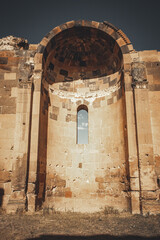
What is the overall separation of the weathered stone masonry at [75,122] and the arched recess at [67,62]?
4 cm

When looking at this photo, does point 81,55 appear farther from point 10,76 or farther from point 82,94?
point 10,76

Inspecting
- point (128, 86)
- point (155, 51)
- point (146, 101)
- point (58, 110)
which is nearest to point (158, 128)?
A: point (146, 101)

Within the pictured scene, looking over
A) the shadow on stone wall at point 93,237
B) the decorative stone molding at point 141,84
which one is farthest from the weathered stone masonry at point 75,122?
the shadow on stone wall at point 93,237

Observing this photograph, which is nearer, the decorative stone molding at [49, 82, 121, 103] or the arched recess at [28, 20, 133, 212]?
the arched recess at [28, 20, 133, 212]

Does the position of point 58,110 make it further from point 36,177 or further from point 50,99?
point 36,177

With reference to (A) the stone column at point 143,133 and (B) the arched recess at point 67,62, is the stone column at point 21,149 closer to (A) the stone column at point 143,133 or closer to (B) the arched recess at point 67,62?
(B) the arched recess at point 67,62

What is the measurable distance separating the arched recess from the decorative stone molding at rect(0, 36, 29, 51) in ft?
2.93

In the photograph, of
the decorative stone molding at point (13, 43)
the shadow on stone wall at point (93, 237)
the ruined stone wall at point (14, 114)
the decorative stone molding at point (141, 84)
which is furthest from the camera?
the decorative stone molding at point (13, 43)

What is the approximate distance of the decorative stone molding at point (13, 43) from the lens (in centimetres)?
934

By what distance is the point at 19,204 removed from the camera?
6.91 m

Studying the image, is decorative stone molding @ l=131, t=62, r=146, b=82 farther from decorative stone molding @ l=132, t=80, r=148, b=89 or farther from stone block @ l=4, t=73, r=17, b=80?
stone block @ l=4, t=73, r=17, b=80

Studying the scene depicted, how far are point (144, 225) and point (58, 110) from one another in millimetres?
6461

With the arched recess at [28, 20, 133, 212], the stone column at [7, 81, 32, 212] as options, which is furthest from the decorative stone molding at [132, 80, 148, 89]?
the stone column at [7, 81, 32, 212]

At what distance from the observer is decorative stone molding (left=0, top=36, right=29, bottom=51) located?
30.7 feet
